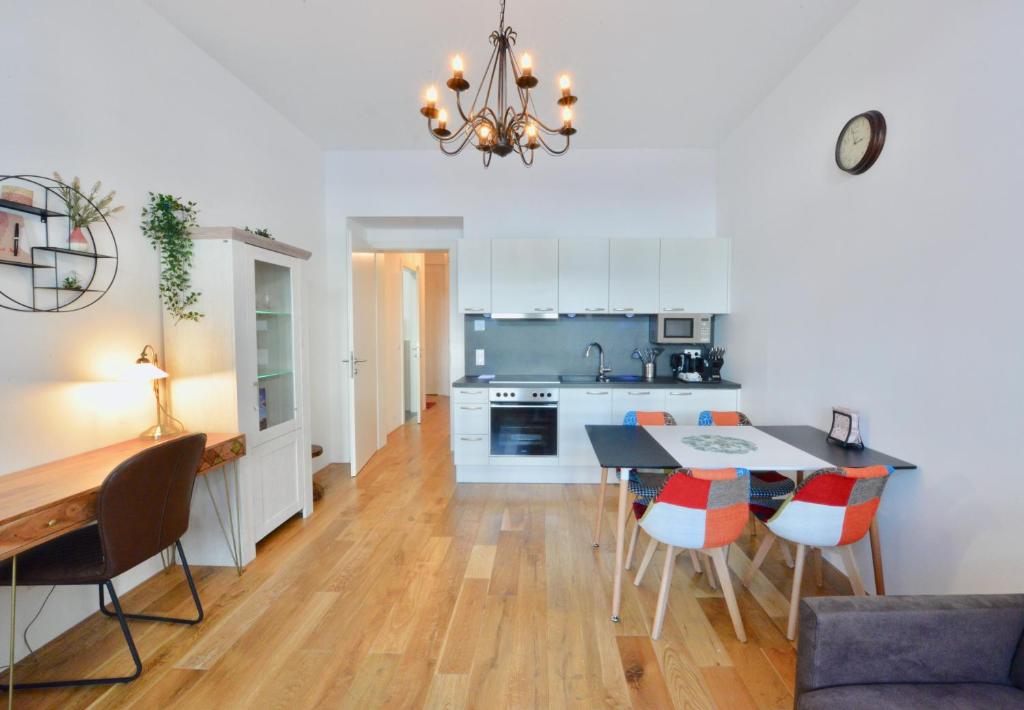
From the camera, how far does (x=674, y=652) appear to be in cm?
187

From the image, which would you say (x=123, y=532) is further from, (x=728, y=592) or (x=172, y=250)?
(x=728, y=592)

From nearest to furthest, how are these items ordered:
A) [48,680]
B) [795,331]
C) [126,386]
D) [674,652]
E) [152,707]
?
[152,707] → [48,680] → [674,652] → [126,386] → [795,331]

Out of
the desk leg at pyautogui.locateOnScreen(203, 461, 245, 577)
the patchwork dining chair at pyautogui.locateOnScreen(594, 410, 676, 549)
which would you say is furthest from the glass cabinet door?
the patchwork dining chair at pyautogui.locateOnScreen(594, 410, 676, 549)

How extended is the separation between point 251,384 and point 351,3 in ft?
7.11

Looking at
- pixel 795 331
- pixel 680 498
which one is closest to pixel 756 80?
pixel 795 331

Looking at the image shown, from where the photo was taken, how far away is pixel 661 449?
221 centimetres

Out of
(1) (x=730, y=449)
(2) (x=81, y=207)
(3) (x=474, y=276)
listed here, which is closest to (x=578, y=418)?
(3) (x=474, y=276)

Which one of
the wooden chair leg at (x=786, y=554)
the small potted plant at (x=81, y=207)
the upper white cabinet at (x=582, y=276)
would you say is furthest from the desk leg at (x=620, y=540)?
the small potted plant at (x=81, y=207)

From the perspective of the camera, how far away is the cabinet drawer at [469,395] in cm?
385

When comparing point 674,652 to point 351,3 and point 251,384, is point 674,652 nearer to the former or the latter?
point 251,384

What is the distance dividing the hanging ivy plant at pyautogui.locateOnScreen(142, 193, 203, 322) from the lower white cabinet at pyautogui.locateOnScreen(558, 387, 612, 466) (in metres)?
2.71

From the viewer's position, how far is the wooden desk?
1390 mm

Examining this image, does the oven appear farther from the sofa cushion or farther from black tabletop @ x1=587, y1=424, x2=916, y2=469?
the sofa cushion

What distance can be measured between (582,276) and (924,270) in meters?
2.40
